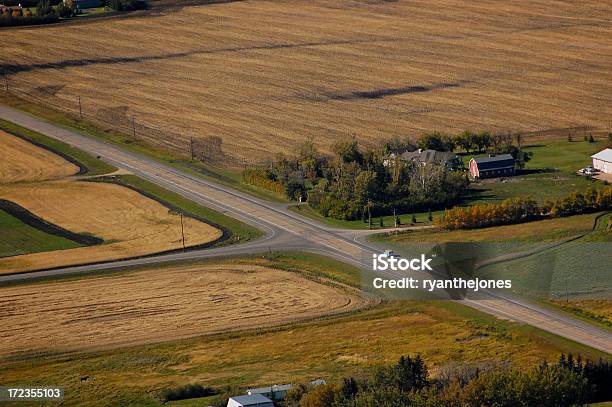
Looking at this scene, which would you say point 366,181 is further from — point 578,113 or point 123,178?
point 578,113

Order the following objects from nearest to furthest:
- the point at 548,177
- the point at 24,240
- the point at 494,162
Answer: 1. the point at 24,240
2. the point at 548,177
3. the point at 494,162

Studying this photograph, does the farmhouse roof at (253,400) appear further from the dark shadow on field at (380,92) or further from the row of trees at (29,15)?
the row of trees at (29,15)

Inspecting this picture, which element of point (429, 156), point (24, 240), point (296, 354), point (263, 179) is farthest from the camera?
point (263, 179)

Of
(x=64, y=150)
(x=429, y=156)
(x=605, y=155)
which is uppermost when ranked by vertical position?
(x=605, y=155)

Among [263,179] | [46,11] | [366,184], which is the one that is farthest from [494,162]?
[46,11]

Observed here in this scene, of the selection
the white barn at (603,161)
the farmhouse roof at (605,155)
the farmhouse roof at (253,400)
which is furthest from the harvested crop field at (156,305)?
the farmhouse roof at (605,155)

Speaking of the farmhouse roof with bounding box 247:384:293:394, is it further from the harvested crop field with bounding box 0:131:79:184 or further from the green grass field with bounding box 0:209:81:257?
the harvested crop field with bounding box 0:131:79:184

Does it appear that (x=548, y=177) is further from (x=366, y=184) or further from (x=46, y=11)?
(x=46, y=11)
